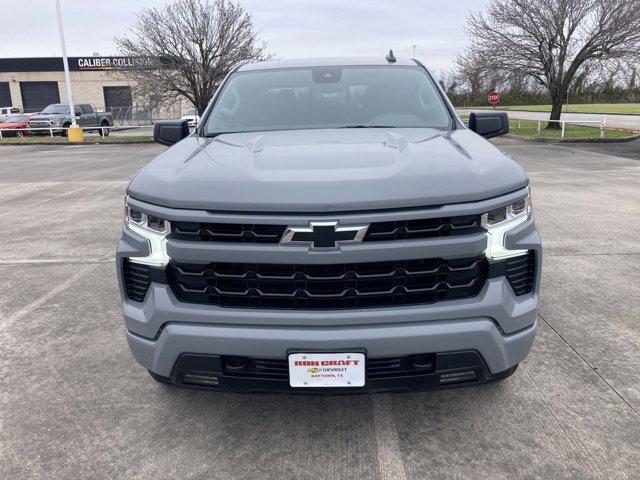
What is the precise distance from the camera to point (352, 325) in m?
2.23

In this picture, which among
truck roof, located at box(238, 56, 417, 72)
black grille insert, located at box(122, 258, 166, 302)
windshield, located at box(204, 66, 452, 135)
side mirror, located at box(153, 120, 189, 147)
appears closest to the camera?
black grille insert, located at box(122, 258, 166, 302)

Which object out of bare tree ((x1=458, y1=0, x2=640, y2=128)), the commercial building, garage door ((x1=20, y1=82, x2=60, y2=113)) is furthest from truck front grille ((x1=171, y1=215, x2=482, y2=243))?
garage door ((x1=20, y1=82, x2=60, y2=113))

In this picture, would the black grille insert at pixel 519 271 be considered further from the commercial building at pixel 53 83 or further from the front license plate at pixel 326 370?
the commercial building at pixel 53 83

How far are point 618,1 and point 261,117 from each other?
2318 centimetres

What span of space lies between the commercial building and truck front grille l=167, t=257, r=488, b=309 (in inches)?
1865

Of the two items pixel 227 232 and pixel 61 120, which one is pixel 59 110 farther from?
pixel 227 232

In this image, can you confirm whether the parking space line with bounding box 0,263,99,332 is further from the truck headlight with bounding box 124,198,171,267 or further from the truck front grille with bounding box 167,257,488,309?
the truck front grille with bounding box 167,257,488,309

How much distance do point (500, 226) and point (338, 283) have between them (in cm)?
73

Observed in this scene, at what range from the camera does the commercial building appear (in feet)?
159

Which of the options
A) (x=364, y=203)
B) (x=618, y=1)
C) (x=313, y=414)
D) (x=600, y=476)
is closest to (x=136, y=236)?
(x=364, y=203)

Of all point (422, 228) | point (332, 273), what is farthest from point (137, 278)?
point (422, 228)

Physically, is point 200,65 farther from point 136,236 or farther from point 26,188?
point 136,236

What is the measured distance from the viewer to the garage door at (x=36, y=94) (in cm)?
5150

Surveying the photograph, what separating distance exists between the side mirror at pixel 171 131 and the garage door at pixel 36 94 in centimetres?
5472
